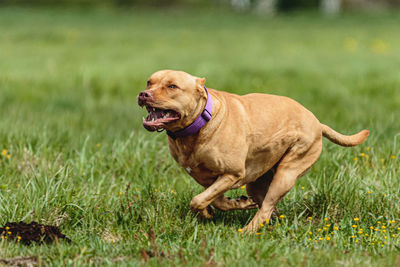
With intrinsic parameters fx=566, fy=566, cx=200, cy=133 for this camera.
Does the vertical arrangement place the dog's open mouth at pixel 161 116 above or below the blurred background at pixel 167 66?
above

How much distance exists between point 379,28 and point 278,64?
1614cm

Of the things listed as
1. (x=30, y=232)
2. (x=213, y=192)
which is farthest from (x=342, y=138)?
(x=30, y=232)

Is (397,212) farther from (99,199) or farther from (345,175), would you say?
(99,199)

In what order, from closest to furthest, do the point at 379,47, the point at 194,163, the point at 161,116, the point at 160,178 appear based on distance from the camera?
the point at 161,116, the point at 194,163, the point at 160,178, the point at 379,47

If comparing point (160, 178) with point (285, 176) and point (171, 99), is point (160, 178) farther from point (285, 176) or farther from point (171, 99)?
point (171, 99)

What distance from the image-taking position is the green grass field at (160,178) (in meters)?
3.53

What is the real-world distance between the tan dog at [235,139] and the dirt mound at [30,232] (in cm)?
95

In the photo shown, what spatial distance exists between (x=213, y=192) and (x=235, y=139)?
0.40 meters

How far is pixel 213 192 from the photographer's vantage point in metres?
3.94

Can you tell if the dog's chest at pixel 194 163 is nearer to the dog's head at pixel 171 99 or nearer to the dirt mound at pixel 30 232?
the dog's head at pixel 171 99

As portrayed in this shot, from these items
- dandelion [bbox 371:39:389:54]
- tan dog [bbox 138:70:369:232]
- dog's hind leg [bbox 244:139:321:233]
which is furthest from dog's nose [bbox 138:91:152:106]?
dandelion [bbox 371:39:389:54]

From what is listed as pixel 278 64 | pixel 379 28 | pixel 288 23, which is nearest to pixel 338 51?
pixel 278 64

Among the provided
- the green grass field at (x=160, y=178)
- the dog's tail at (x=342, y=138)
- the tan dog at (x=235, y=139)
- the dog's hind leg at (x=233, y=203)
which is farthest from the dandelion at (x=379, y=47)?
the dog's hind leg at (x=233, y=203)

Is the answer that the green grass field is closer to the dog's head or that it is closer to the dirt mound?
the dirt mound
